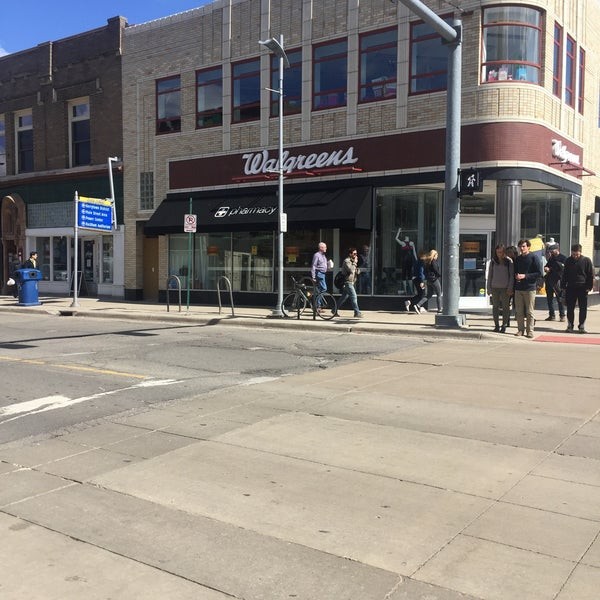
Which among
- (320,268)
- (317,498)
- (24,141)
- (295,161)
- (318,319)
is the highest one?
(24,141)

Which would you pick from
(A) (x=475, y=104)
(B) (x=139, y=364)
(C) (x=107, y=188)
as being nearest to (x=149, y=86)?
(C) (x=107, y=188)

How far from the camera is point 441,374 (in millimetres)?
8891

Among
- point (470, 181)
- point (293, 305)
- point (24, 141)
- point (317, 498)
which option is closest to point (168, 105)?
point (24, 141)

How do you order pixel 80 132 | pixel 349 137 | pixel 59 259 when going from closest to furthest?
pixel 349 137, pixel 80 132, pixel 59 259

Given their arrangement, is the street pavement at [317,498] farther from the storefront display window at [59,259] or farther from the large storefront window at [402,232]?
the storefront display window at [59,259]

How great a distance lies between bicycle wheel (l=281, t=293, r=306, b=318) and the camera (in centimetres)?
1614

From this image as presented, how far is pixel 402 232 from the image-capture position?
59.5 feet

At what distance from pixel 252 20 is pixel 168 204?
22.3 ft

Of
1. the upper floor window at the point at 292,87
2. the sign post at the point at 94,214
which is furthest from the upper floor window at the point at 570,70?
Result: the sign post at the point at 94,214

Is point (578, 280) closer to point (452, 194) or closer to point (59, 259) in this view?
point (452, 194)

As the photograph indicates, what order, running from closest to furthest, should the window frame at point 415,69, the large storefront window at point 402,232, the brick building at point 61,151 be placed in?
the window frame at point 415,69
the large storefront window at point 402,232
the brick building at point 61,151

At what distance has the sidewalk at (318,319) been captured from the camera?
13.3m

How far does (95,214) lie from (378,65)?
11.0 meters

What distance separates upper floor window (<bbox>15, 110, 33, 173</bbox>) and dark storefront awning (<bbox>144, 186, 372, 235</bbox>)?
9089 millimetres
